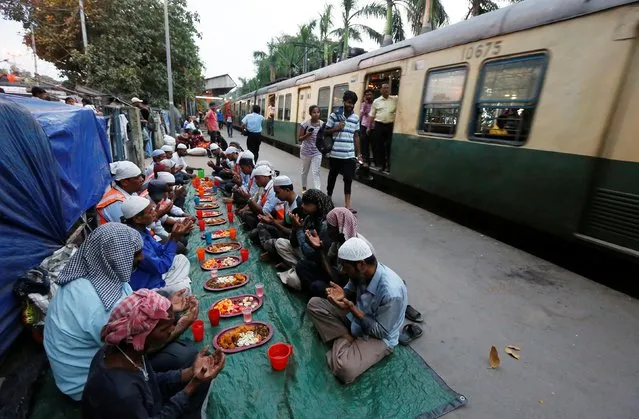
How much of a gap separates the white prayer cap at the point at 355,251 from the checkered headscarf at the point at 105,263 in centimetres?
132

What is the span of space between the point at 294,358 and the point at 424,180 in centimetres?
435

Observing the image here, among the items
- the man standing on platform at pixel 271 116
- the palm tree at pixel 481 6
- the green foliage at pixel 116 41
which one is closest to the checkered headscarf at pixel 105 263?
the green foliage at pixel 116 41

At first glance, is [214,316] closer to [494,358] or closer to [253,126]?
[494,358]

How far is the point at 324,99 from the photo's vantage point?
9.38m

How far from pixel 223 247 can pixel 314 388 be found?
2512mm

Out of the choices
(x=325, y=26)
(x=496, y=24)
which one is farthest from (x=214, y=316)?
(x=325, y=26)

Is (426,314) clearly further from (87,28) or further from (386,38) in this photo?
(87,28)

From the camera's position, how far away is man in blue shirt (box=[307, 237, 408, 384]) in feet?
7.22

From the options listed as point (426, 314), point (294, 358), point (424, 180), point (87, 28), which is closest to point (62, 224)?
point (294, 358)

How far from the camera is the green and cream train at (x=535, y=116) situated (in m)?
3.14

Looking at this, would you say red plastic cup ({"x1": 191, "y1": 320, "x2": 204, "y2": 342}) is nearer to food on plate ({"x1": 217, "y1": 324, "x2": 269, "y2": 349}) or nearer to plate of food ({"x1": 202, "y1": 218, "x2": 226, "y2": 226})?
food on plate ({"x1": 217, "y1": 324, "x2": 269, "y2": 349})

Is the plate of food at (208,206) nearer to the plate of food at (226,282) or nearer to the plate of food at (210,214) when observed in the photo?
the plate of food at (210,214)

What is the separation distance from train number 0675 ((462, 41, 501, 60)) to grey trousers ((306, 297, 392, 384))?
413cm

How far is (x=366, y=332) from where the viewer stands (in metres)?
2.36
